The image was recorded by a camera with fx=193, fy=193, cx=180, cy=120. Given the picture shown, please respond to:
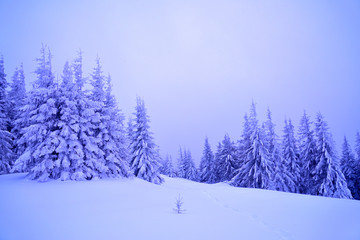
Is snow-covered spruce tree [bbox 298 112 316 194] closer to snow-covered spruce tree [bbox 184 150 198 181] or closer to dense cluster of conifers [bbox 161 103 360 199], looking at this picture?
dense cluster of conifers [bbox 161 103 360 199]

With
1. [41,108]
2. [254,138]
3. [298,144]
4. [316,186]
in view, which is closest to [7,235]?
[41,108]

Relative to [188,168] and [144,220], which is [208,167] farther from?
[144,220]

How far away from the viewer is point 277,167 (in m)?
30.8

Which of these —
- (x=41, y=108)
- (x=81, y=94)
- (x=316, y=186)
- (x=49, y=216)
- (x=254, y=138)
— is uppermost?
(x=81, y=94)

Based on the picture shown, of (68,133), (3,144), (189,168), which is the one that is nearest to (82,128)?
(68,133)

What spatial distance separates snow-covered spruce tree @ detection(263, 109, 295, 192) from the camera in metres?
30.3

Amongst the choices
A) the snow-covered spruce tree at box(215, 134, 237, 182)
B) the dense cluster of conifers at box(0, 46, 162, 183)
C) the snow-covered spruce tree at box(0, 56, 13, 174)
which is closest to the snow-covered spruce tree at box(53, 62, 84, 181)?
the dense cluster of conifers at box(0, 46, 162, 183)

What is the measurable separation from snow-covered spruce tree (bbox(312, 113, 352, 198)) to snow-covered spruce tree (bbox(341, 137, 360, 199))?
40.5 ft

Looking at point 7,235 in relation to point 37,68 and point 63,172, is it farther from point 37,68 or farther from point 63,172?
point 37,68

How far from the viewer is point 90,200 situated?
32.4 feet

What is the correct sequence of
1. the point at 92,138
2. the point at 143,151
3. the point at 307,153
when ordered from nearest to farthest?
the point at 92,138 → the point at 143,151 → the point at 307,153

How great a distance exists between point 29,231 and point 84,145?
12.1m

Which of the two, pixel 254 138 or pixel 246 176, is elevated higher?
pixel 254 138

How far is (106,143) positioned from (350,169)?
4295 centimetres
